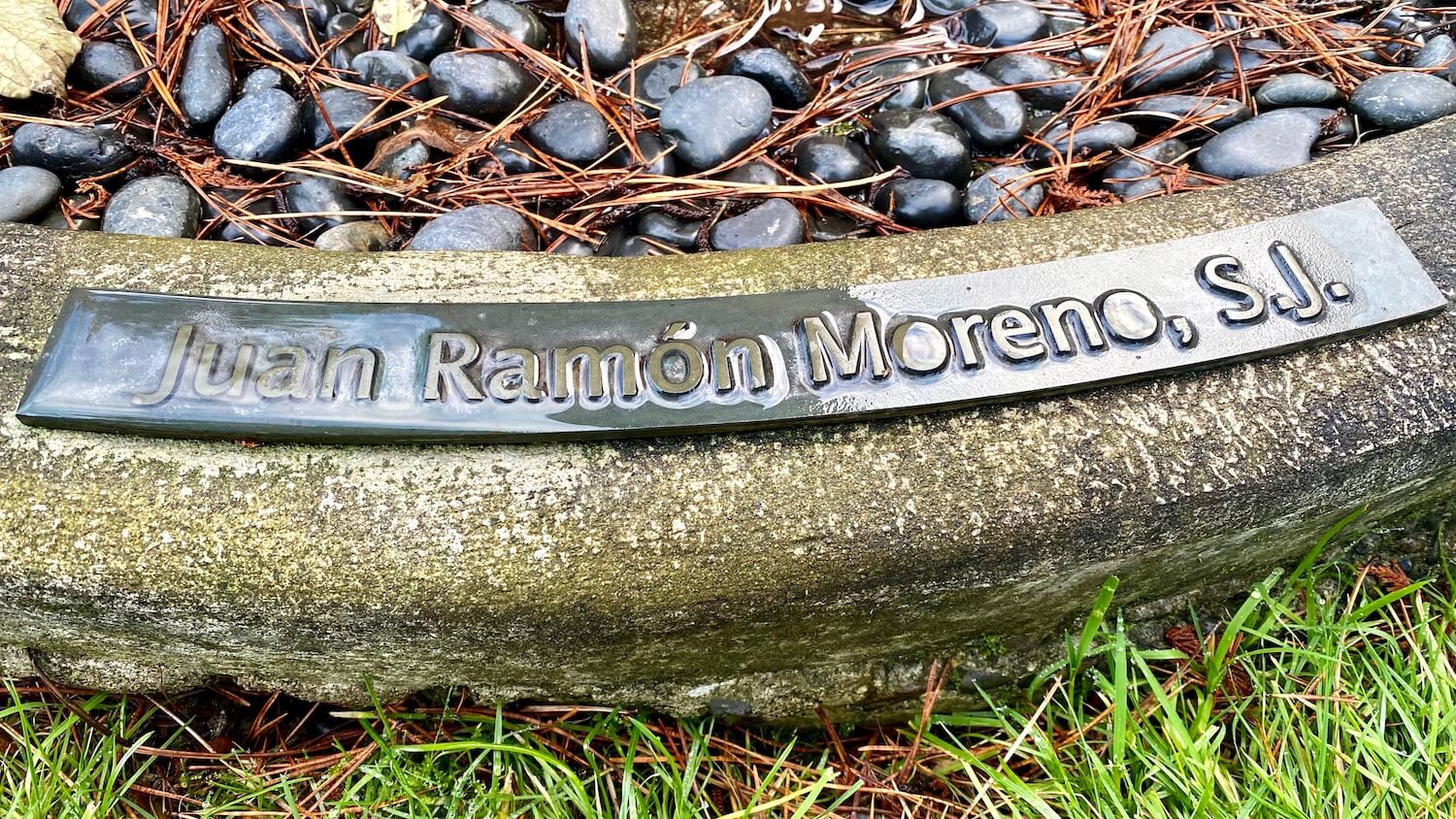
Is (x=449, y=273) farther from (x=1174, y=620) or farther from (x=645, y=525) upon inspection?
(x=1174, y=620)

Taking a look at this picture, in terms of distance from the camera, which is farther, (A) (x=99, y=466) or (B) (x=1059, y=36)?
(B) (x=1059, y=36)

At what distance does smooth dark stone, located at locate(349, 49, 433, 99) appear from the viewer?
1.80 metres

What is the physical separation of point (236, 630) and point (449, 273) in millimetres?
545

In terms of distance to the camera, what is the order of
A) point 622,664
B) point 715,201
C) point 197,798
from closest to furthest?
point 622,664 < point 197,798 < point 715,201

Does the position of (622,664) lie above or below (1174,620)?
above

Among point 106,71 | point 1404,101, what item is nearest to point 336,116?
point 106,71

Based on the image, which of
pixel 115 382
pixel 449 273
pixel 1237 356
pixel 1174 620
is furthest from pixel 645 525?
pixel 1174 620

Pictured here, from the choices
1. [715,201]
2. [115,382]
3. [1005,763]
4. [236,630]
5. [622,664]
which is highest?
[115,382]

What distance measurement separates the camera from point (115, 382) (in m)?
1.16

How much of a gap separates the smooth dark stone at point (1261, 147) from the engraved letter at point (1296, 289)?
17.3 inches

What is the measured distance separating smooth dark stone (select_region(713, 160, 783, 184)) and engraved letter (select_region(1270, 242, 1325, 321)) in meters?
0.79

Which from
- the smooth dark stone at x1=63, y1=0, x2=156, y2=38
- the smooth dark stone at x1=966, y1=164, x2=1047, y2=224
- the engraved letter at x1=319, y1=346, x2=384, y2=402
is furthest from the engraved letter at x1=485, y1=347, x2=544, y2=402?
the smooth dark stone at x1=63, y1=0, x2=156, y2=38

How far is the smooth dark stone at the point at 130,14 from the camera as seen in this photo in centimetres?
183

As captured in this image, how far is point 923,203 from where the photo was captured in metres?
1.66
